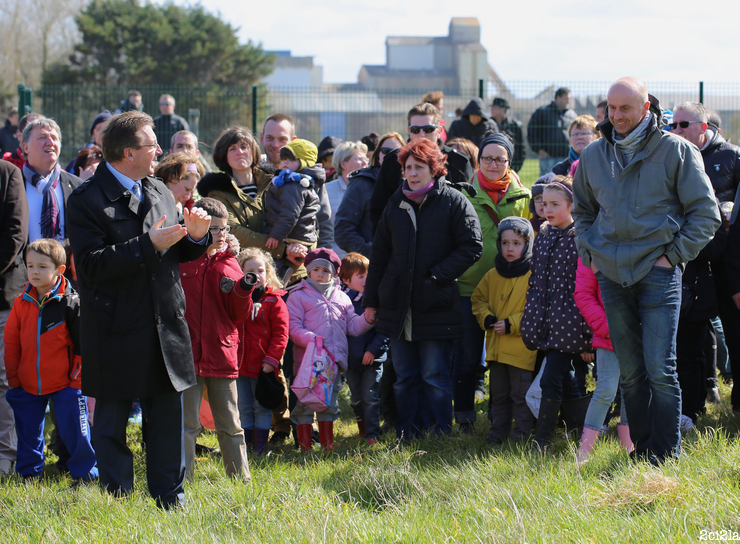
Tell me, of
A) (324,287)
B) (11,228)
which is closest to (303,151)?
(324,287)

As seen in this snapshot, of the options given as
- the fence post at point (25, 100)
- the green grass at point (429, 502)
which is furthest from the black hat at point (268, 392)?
the fence post at point (25, 100)

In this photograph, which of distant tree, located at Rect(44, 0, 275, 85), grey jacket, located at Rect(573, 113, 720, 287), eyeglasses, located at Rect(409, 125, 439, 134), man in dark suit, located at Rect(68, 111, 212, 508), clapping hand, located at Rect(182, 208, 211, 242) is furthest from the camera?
distant tree, located at Rect(44, 0, 275, 85)

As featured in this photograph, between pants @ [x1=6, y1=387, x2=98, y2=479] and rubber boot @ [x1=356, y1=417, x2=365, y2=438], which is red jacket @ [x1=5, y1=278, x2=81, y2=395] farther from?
rubber boot @ [x1=356, y1=417, x2=365, y2=438]

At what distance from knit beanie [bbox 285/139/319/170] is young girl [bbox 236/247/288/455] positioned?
4.91ft

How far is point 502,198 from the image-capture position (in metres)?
6.32

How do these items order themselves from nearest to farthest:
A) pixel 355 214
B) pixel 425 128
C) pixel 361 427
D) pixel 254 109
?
pixel 361 427, pixel 355 214, pixel 425 128, pixel 254 109

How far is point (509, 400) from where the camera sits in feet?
18.3

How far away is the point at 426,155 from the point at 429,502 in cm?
272

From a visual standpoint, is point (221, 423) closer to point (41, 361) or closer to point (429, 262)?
point (41, 361)

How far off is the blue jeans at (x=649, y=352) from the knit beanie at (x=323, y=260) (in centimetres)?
228

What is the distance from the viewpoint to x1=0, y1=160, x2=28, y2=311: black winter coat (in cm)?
528

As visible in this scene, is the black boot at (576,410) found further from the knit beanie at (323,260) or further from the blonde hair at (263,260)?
the blonde hair at (263,260)

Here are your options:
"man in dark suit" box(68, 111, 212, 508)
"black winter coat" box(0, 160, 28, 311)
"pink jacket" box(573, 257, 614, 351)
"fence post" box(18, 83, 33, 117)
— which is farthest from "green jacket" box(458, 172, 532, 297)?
"fence post" box(18, 83, 33, 117)

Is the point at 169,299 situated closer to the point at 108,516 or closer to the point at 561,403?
the point at 108,516
